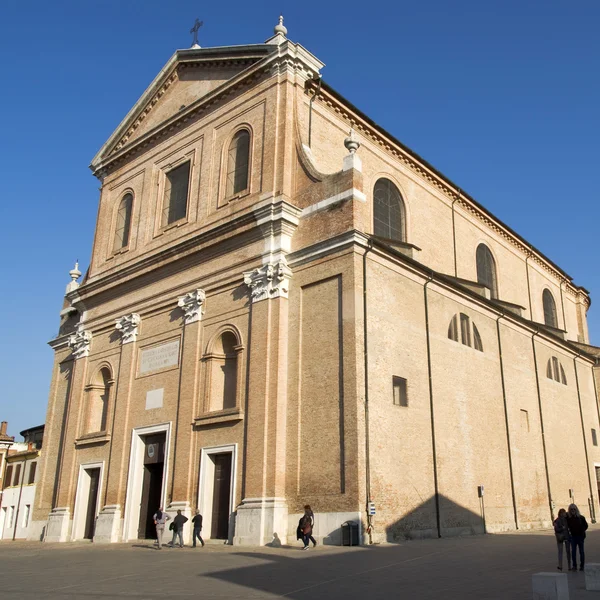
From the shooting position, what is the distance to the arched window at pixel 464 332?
847 inches

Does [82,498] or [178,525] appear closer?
[178,525]

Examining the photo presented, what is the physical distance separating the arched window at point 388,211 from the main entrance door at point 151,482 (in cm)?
1042

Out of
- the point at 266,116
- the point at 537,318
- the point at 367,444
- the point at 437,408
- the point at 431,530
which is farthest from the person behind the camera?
the point at 537,318

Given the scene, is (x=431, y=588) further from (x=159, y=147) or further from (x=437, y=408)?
(x=159, y=147)

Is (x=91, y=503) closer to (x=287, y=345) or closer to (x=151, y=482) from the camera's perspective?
(x=151, y=482)

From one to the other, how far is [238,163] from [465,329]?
31.8 ft

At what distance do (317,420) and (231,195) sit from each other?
8.89 meters

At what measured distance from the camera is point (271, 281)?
19.2 meters

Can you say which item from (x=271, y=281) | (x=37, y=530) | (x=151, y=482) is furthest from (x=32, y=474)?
(x=271, y=281)

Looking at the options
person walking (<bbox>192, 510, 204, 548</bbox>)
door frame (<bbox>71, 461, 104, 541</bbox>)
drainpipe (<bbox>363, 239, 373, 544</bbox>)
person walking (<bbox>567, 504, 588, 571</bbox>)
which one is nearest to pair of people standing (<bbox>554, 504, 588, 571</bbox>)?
person walking (<bbox>567, 504, 588, 571</bbox>)

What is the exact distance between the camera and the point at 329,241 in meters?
18.4

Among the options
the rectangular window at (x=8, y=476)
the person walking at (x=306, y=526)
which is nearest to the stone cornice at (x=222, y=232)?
the person walking at (x=306, y=526)

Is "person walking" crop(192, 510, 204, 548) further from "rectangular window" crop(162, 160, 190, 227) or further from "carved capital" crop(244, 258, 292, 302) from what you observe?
"rectangular window" crop(162, 160, 190, 227)

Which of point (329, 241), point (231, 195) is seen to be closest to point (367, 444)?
point (329, 241)
